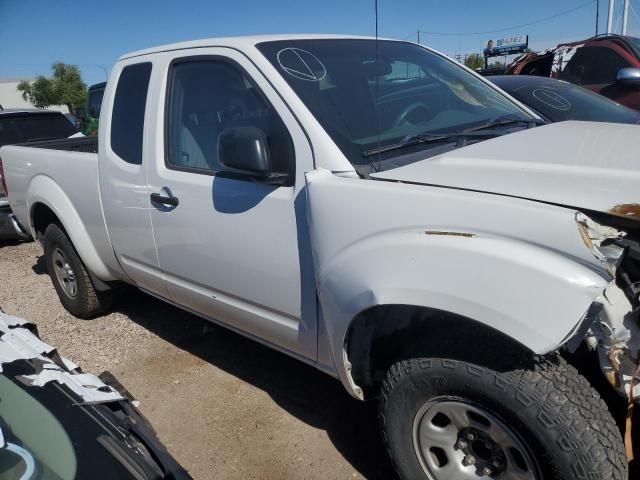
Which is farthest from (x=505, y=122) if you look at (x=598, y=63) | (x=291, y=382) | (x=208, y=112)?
(x=598, y=63)

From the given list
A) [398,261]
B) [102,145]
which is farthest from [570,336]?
[102,145]

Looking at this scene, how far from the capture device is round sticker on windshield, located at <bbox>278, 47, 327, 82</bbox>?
7.77ft

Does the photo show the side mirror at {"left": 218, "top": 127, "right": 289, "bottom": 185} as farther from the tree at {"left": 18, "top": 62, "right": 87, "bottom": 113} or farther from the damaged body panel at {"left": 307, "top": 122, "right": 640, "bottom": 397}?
the tree at {"left": 18, "top": 62, "right": 87, "bottom": 113}

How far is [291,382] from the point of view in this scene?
3.15 m

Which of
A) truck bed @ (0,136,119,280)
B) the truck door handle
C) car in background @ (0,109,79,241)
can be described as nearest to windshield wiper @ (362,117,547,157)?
the truck door handle

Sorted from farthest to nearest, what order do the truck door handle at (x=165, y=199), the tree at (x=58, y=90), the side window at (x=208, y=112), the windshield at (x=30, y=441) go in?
1. the tree at (x=58, y=90)
2. the truck door handle at (x=165, y=199)
3. the side window at (x=208, y=112)
4. the windshield at (x=30, y=441)

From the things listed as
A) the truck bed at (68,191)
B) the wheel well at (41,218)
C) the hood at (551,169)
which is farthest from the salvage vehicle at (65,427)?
the wheel well at (41,218)

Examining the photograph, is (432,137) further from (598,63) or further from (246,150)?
(598,63)

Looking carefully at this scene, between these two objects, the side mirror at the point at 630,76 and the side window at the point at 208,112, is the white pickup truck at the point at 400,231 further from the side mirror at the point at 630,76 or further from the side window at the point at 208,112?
the side mirror at the point at 630,76

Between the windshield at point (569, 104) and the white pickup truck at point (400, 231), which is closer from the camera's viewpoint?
the white pickup truck at point (400, 231)

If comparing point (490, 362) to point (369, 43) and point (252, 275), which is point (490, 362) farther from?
point (369, 43)

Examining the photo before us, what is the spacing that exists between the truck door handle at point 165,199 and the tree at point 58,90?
2306 inches

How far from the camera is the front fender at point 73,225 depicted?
3580 mm

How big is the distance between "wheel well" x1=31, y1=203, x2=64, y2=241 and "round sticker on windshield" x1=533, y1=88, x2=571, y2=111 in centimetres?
400
